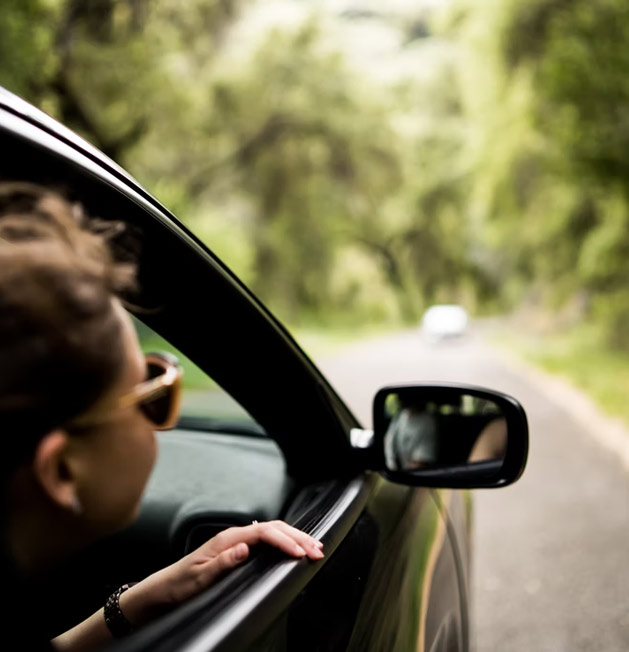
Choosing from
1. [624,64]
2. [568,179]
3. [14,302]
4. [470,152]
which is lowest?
[14,302]

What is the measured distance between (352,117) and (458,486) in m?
21.9

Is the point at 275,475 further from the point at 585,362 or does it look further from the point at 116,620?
the point at 585,362

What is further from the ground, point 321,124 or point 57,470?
point 321,124

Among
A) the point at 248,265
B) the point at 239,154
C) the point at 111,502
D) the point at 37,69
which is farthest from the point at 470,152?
the point at 111,502

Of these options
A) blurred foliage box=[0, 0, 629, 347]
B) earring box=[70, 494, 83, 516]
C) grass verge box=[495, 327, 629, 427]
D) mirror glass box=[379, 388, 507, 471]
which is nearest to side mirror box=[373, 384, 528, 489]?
mirror glass box=[379, 388, 507, 471]

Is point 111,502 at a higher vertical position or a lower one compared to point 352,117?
lower

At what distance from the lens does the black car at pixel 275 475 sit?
1.01 meters

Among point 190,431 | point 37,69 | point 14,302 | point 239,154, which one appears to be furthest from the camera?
point 239,154

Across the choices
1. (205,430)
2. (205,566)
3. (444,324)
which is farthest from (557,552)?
(444,324)

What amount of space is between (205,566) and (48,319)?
0.55 m

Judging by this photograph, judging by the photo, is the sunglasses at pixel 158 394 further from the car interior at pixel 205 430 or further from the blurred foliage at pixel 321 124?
the blurred foliage at pixel 321 124

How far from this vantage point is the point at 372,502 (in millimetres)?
1635

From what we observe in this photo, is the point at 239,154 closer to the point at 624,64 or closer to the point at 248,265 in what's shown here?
the point at 248,265

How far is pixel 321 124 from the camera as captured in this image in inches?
863
